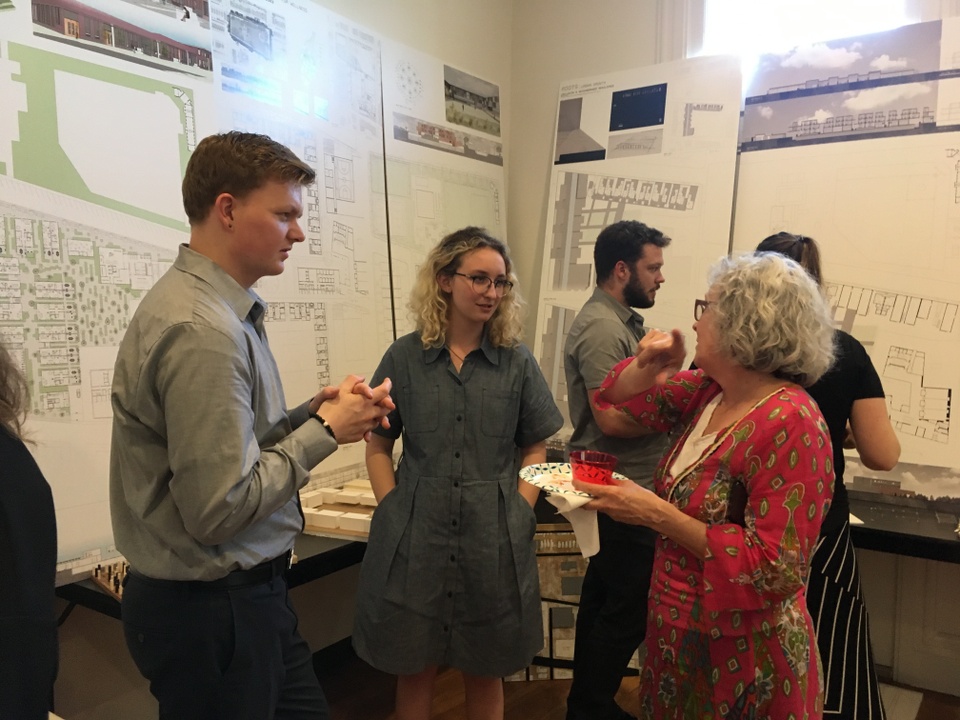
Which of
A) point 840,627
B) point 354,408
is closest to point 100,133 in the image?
point 354,408

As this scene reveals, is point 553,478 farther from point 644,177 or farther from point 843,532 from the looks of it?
point 644,177

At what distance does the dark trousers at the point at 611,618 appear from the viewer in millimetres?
2221

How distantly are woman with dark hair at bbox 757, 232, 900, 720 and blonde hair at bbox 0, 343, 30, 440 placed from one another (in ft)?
5.68

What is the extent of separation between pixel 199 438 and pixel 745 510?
99cm

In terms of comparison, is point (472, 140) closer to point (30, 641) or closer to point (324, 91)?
point (324, 91)

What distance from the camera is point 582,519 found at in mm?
1458

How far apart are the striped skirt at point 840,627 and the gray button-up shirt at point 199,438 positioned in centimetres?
145

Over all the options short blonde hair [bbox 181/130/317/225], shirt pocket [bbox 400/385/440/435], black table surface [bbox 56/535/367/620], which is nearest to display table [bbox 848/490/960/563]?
shirt pocket [bbox 400/385/440/435]

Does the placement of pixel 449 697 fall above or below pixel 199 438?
below

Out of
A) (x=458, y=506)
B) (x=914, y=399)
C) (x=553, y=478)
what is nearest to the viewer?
(x=553, y=478)

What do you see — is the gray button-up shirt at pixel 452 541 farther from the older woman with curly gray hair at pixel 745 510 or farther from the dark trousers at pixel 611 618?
the older woman with curly gray hair at pixel 745 510

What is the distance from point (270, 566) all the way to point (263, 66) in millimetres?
1908

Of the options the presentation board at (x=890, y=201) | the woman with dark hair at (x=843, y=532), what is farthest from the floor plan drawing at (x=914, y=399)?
the woman with dark hair at (x=843, y=532)

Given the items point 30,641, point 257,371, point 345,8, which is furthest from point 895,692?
point 345,8
